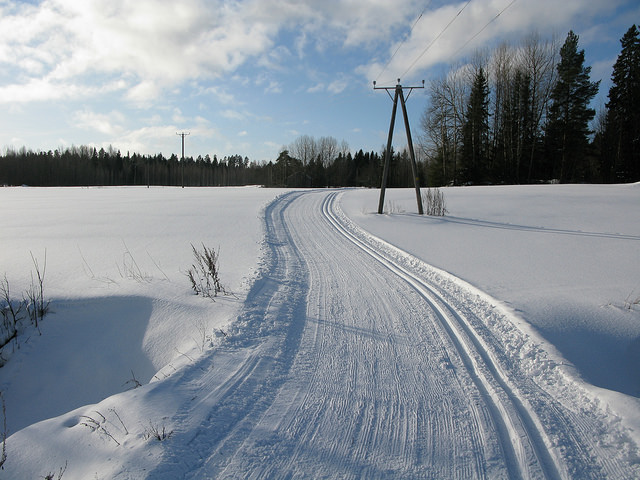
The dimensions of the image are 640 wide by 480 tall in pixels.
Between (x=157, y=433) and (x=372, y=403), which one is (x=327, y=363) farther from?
(x=157, y=433)

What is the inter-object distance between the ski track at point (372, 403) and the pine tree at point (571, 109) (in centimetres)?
4032

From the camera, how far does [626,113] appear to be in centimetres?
3800

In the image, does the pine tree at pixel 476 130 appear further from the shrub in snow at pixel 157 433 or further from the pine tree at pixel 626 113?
the shrub in snow at pixel 157 433

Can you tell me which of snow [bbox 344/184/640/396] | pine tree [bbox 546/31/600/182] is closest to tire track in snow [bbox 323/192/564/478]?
snow [bbox 344/184/640/396]

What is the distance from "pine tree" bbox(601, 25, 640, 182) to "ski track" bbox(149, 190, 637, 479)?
4504 cm

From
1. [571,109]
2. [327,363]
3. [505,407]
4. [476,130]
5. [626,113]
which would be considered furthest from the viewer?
[476,130]

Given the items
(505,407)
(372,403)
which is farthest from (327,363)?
(505,407)

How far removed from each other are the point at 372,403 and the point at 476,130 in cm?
4398

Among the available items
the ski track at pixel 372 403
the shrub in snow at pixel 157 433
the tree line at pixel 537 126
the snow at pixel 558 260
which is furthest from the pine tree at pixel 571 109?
the shrub in snow at pixel 157 433

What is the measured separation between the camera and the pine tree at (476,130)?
3984 cm

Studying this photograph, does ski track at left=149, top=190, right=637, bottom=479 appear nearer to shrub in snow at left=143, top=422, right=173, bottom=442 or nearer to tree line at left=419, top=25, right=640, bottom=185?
shrub in snow at left=143, top=422, right=173, bottom=442

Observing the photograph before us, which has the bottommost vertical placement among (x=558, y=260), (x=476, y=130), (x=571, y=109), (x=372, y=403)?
(x=372, y=403)

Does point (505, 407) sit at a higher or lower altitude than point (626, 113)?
lower

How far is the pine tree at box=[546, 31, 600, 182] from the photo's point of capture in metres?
35.8
